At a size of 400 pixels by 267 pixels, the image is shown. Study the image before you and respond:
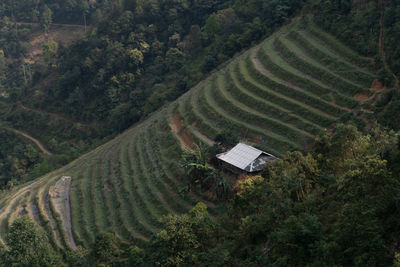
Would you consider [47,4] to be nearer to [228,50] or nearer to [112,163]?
[228,50]

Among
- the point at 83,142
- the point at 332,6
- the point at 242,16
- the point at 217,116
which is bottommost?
the point at 83,142

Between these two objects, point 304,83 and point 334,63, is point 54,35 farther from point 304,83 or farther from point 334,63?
point 334,63

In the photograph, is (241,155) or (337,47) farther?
(337,47)

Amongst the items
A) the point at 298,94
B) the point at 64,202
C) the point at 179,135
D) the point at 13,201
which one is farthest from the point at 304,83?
the point at 13,201

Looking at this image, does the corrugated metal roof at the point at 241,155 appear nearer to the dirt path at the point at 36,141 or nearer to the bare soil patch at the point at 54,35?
the dirt path at the point at 36,141

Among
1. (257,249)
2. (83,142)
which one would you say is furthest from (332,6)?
(83,142)

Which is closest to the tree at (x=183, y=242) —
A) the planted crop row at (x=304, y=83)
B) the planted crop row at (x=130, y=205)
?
the planted crop row at (x=130, y=205)

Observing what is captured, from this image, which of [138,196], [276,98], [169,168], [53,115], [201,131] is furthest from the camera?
[53,115]
